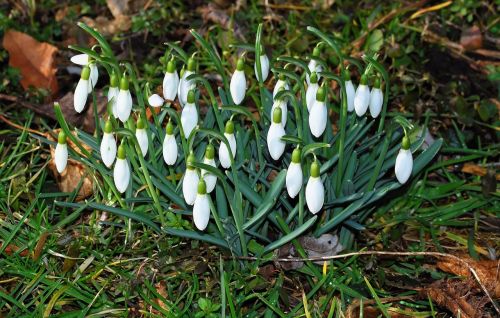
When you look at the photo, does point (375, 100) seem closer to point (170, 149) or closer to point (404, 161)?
point (404, 161)

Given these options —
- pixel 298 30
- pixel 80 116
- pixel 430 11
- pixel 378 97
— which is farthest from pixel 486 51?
pixel 80 116

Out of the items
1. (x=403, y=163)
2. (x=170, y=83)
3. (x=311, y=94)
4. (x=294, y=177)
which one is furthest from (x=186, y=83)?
(x=403, y=163)

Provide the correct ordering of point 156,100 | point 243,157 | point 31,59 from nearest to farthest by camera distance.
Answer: point 156,100
point 243,157
point 31,59

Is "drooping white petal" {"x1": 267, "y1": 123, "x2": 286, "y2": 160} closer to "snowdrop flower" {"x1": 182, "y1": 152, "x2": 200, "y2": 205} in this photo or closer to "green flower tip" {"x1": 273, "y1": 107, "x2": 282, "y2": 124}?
"green flower tip" {"x1": 273, "y1": 107, "x2": 282, "y2": 124}

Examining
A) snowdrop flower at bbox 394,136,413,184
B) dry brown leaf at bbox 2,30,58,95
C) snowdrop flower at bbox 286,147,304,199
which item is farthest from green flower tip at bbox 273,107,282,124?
dry brown leaf at bbox 2,30,58,95

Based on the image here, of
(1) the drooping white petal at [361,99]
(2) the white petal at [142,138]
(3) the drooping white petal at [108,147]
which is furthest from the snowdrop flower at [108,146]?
(1) the drooping white petal at [361,99]

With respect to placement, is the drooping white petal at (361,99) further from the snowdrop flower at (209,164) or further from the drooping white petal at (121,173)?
the drooping white petal at (121,173)
